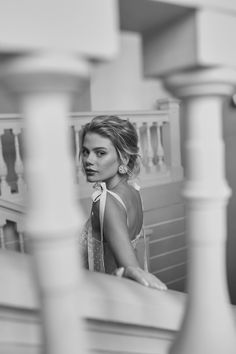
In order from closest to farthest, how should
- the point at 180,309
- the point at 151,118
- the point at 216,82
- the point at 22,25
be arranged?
1. the point at 22,25
2. the point at 216,82
3. the point at 180,309
4. the point at 151,118

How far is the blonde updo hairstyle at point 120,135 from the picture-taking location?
69.8 inches

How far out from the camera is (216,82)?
468mm

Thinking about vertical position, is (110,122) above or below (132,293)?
above

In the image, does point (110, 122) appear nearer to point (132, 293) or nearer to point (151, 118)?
point (132, 293)

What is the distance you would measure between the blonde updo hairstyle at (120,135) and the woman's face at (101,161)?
22 mm

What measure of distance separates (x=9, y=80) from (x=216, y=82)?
0.75 feet

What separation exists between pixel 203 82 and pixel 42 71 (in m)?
0.19

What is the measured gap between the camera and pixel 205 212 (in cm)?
50

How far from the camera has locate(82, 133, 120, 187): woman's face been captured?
5.76 feet

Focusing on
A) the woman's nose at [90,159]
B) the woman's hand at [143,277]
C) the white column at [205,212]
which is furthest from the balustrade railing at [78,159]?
the white column at [205,212]

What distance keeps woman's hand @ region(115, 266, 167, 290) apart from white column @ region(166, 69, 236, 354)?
0.91ft

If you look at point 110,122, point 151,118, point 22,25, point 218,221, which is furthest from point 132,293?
point 151,118

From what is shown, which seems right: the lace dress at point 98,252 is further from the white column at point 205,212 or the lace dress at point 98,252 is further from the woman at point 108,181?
the white column at point 205,212

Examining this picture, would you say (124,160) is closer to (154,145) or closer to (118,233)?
(118,233)
